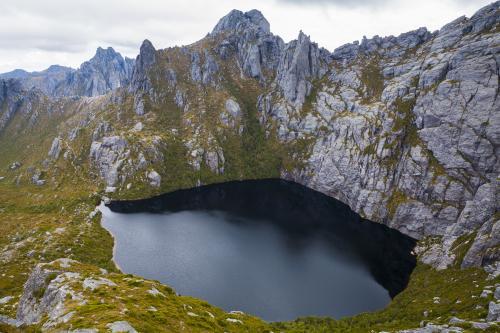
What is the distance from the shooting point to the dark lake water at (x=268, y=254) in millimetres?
98688

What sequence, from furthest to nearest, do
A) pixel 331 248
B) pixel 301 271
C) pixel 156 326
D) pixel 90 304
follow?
pixel 331 248 < pixel 301 271 < pixel 90 304 < pixel 156 326

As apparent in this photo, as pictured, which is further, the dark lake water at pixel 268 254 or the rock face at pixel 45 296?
the dark lake water at pixel 268 254

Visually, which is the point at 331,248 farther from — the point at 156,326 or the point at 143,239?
the point at 156,326

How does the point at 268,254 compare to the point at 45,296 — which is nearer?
the point at 45,296

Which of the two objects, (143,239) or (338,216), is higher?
(338,216)

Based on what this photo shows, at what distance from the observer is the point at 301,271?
114750mm

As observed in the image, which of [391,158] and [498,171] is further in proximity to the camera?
[391,158]

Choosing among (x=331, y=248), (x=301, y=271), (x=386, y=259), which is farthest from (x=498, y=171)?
(x=301, y=271)

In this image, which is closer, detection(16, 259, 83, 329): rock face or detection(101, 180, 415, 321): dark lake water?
detection(16, 259, 83, 329): rock face

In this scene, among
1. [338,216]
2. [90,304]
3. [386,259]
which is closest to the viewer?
[90,304]

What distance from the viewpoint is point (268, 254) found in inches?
5034

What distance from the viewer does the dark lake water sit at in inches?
3885

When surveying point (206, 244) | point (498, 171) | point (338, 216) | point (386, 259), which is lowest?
point (206, 244)

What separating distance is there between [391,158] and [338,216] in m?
44.6
